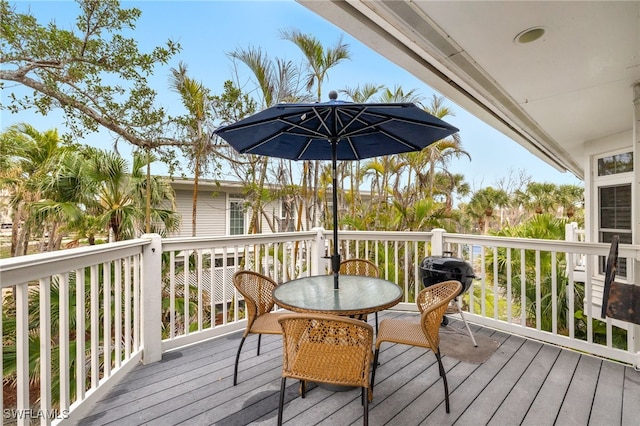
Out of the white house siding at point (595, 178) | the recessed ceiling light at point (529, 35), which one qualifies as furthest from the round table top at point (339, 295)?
the white house siding at point (595, 178)

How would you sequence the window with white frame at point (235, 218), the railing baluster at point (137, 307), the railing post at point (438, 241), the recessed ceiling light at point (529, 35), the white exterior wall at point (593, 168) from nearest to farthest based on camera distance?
1. the recessed ceiling light at point (529, 35)
2. the railing baluster at point (137, 307)
3. the railing post at point (438, 241)
4. the white exterior wall at point (593, 168)
5. the window with white frame at point (235, 218)

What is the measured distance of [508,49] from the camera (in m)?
2.31

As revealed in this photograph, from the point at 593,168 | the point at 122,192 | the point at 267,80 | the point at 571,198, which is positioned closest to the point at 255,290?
the point at 122,192

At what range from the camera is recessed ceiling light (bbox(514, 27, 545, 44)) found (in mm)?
2070

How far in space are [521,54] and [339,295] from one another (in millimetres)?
2464

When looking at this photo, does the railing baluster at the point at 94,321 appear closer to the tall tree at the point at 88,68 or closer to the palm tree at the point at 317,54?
the tall tree at the point at 88,68

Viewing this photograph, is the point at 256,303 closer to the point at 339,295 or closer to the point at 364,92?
the point at 339,295

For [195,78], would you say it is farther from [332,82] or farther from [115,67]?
[332,82]

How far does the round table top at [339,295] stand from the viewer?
6.35ft

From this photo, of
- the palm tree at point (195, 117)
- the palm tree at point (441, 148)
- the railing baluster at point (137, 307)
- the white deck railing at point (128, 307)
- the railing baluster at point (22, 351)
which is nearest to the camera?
the railing baluster at point (22, 351)

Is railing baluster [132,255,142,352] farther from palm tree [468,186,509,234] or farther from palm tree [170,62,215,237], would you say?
palm tree [468,186,509,234]

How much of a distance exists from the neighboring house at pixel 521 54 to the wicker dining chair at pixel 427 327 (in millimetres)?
1851

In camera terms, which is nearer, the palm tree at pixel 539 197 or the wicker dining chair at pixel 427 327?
the wicker dining chair at pixel 427 327

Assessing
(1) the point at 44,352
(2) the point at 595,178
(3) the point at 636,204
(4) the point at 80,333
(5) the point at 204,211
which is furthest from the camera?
(5) the point at 204,211
